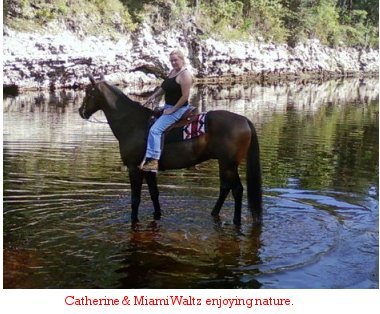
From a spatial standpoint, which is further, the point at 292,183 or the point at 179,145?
the point at 292,183

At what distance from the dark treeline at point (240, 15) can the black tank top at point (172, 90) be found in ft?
92.3

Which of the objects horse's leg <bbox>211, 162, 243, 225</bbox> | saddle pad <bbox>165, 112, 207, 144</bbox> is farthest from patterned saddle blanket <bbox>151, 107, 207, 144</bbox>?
horse's leg <bbox>211, 162, 243, 225</bbox>

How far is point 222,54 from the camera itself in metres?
47.2

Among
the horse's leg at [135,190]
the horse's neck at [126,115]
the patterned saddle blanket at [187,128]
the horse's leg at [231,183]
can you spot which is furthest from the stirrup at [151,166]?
the horse's leg at [231,183]

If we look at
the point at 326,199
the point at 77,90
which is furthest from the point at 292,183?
the point at 77,90

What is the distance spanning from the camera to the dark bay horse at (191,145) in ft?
28.2

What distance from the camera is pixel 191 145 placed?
340 inches

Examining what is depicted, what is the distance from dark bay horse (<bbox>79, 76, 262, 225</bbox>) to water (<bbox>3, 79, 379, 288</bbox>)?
0.49 m

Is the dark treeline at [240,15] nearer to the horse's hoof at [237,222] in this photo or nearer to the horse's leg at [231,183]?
the horse's leg at [231,183]

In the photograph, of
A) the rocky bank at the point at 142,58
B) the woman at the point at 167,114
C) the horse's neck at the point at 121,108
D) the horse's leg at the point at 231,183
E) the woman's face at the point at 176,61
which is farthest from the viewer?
the rocky bank at the point at 142,58

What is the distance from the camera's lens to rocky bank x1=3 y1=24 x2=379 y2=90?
3409 centimetres

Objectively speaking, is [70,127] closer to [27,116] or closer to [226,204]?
[27,116]

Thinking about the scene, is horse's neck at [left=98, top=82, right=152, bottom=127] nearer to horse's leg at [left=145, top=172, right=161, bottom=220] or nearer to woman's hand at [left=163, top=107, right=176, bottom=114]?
woman's hand at [left=163, top=107, right=176, bottom=114]
